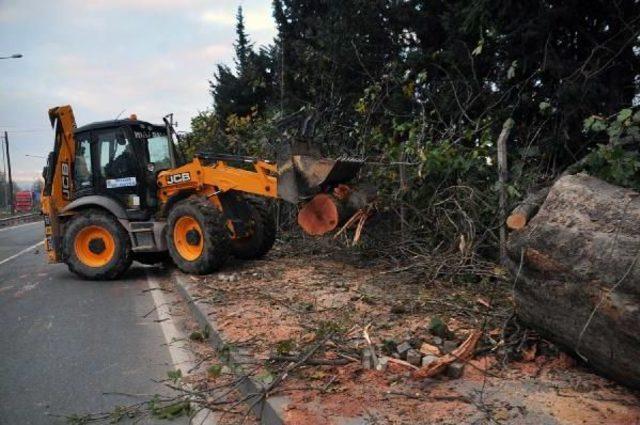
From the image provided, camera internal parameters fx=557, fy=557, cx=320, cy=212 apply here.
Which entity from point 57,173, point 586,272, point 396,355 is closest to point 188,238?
point 57,173

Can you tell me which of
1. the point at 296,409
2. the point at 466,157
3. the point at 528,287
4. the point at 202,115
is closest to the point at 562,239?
the point at 528,287

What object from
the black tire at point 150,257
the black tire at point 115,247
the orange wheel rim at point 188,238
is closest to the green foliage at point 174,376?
the orange wheel rim at point 188,238

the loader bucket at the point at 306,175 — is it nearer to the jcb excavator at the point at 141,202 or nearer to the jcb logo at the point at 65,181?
the jcb excavator at the point at 141,202

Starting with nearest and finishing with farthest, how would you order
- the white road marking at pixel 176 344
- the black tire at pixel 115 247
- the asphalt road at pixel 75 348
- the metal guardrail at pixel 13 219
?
1. the white road marking at pixel 176 344
2. the asphalt road at pixel 75 348
3. the black tire at pixel 115 247
4. the metal guardrail at pixel 13 219

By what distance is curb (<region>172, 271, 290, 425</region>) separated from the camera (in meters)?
3.75

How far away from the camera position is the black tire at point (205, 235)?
8.73 meters

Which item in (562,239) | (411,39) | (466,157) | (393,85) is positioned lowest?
(562,239)

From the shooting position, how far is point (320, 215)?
789 centimetres

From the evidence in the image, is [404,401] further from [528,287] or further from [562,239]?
[562,239]

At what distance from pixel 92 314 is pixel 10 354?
161 cm

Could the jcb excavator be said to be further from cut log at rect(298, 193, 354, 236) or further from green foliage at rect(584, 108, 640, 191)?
green foliage at rect(584, 108, 640, 191)

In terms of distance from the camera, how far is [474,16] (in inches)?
315

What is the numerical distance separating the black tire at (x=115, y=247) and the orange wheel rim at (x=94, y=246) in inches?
2.3

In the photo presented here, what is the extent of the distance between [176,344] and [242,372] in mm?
1568
